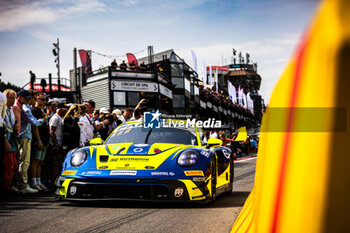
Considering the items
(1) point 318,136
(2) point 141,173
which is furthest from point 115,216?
(1) point 318,136

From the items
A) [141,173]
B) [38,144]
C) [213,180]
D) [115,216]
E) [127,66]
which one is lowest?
[115,216]

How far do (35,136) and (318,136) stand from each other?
8535mm

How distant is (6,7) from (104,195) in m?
4.73

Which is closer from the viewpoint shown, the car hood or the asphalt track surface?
the asphalt track surface

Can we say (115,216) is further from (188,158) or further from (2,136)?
(2,136)

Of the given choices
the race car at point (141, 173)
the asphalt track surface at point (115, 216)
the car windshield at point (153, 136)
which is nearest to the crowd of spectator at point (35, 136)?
the asphalt track surface at point (115, 216)

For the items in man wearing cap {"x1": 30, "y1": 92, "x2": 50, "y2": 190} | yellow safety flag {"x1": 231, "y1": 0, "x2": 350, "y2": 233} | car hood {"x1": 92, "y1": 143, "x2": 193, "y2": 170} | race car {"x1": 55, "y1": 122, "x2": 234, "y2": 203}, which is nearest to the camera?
yellow safety flag {"x1": 231, "y1": 0, "x2": 350, "y2": 233}

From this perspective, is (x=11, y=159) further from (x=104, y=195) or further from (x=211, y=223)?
(x=211, y=223)

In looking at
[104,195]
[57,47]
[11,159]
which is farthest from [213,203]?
[57,47]

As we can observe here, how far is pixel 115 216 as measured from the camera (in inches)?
210

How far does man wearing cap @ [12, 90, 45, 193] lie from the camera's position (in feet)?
27.3

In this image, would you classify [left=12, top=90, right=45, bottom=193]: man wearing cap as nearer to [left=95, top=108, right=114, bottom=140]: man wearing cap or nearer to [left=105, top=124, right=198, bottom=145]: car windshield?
[left=105, top=124, right=198, bottom=145]: car windshield

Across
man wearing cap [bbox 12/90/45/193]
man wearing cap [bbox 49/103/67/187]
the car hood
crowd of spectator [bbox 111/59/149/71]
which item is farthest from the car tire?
crowd of spectator [bbox 111/59/149/71]

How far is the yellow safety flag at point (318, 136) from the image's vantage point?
75cm
